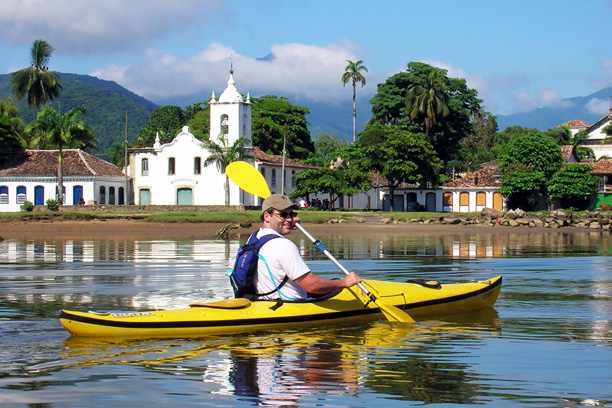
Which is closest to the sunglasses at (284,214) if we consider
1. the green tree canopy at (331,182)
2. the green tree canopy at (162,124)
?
the green tree canopy at (331,182)

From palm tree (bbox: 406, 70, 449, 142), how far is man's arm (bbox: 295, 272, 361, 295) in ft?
163

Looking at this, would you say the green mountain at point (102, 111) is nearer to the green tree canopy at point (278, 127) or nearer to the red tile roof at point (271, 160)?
the green tree canopy at point (278, 127)

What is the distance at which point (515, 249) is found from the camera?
22609mm

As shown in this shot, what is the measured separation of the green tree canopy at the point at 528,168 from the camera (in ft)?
162

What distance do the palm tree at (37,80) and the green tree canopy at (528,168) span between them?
35.7 meters

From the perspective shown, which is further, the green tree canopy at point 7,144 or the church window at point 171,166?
the church window at point 171,166

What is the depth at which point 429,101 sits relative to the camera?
57094 mm

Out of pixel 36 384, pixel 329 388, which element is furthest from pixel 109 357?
pixel 329 388

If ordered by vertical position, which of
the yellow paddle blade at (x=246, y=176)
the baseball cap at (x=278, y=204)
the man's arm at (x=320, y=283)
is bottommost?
the man's arm at (x=320, y=283)

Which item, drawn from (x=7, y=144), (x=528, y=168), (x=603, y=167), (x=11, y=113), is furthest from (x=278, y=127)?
(x=603, y=167)

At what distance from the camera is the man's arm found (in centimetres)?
782

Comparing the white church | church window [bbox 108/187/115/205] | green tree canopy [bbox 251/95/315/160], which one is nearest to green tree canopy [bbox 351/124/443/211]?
the white church

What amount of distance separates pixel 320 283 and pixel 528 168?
147 feet

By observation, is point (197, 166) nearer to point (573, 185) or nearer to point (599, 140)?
point (573, 185)
